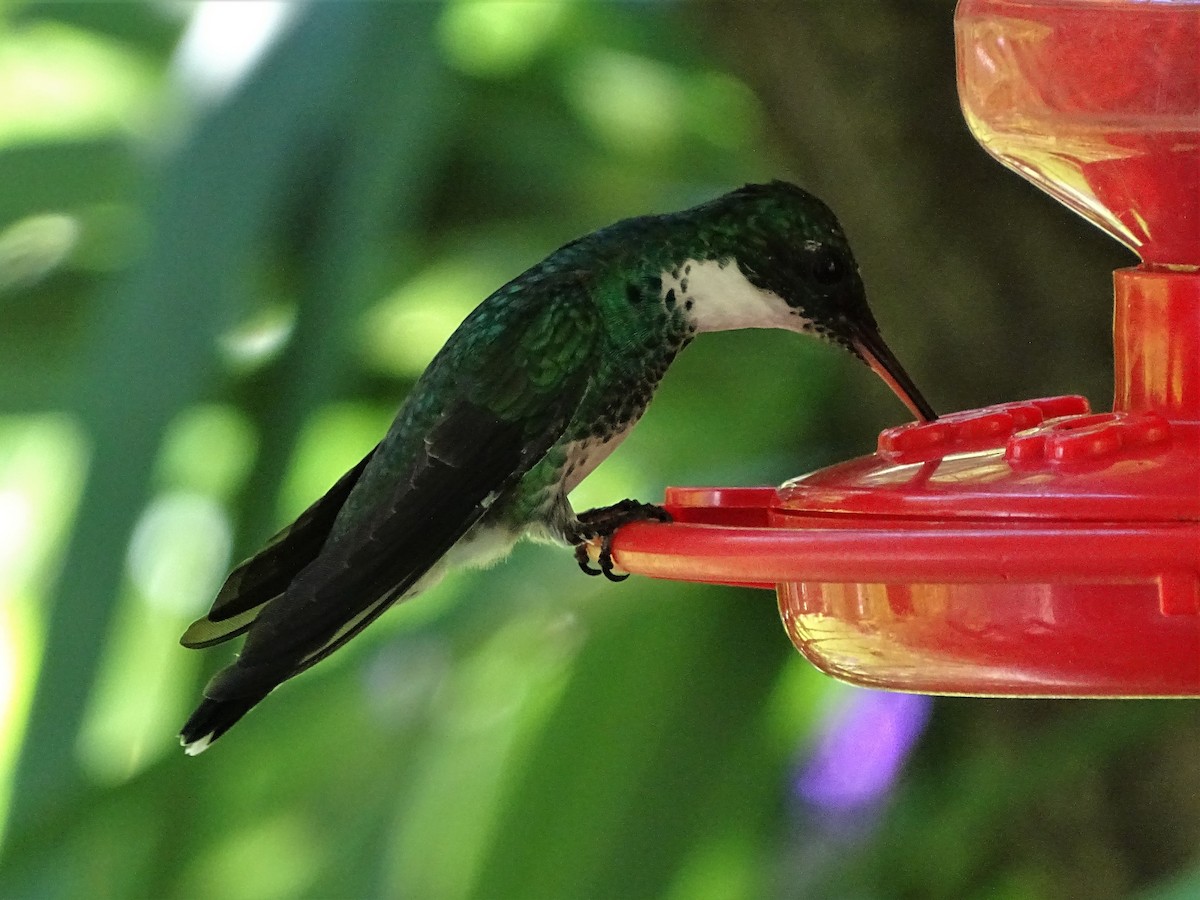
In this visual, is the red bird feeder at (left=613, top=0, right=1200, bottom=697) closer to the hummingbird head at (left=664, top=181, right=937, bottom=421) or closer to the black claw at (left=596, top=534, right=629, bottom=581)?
the black claw at (left=596, top=534, right=629, bottom=581)

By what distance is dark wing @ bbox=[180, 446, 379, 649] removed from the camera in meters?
1.70

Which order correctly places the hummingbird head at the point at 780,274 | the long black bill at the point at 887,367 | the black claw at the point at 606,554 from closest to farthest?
1. the black claw at the point at 606,554
2. the long black bill at the point at 887,367
3. the hummingbird head at the point at 780,274

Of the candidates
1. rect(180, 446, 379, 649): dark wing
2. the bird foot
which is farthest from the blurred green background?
the bird foot

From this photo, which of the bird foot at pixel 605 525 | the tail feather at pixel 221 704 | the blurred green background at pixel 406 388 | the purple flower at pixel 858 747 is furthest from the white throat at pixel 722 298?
the purple flower at pixel 858 747

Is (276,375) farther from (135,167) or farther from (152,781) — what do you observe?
(135,167)

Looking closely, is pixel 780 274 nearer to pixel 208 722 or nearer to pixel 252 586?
pixel 252 586

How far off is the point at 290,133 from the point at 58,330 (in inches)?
42.4

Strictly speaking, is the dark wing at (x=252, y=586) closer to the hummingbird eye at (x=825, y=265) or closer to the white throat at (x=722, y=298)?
the white throat at (x=722, y=298)

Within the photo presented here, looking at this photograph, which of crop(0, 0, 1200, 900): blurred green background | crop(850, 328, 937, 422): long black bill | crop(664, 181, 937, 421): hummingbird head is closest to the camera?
crop(850, 328, 937, 422): long black bill

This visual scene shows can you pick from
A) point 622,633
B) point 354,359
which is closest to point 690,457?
point 622,633

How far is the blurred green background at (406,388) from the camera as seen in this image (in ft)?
6.50

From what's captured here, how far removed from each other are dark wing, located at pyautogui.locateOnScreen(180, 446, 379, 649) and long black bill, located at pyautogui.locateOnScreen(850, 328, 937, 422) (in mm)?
605

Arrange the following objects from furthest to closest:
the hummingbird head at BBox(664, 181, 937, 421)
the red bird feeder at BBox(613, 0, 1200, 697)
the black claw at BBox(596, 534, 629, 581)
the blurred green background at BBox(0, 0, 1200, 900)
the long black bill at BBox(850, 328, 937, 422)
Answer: the blurred green background at BBox(0, 0, 1200, 900) < the hummingbird head at BBox(664, 181, 937, 421) < the long black bill at BBox(850, 328, 937, 422) < the black claw at BBox(596, 534, 629, 581) < the red bird feeder at BBox(613, 0, 1200, 697)

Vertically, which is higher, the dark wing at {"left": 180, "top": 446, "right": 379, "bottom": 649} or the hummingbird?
the hummingbird
